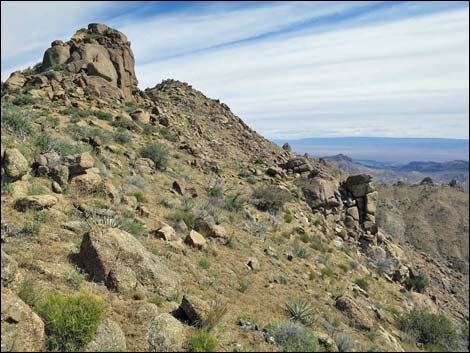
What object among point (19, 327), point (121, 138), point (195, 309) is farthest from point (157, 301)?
point (121, 138)

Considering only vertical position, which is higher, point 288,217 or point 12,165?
point 12,165

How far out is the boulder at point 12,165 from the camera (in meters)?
Result: 7.88

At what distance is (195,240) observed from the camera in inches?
402

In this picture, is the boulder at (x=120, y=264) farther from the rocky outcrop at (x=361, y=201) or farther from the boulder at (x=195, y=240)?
the rocky outcrop at (x=361, y=201)

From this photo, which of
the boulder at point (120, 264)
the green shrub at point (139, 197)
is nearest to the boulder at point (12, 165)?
the boulder at point (120, 264)

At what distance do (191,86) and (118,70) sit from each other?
16085 millimetres

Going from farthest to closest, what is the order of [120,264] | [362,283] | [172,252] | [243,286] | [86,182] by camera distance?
[362,283] → [86,182] → [172,252] → [243,286] → [120,264]

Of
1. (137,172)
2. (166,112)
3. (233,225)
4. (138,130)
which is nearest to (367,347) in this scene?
(233,225)

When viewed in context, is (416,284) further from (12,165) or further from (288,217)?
(12,165)

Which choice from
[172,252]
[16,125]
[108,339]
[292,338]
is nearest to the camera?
[108,339]

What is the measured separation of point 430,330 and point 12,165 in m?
11.1

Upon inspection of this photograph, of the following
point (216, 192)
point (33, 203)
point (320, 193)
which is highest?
point (33, 203)

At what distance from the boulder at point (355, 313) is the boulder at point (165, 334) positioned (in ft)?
16.8

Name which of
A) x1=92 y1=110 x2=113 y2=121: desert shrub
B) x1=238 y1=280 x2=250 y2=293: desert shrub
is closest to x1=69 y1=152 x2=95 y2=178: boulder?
x1=238 y1=280 x2=250 y2=293: desert shrub
